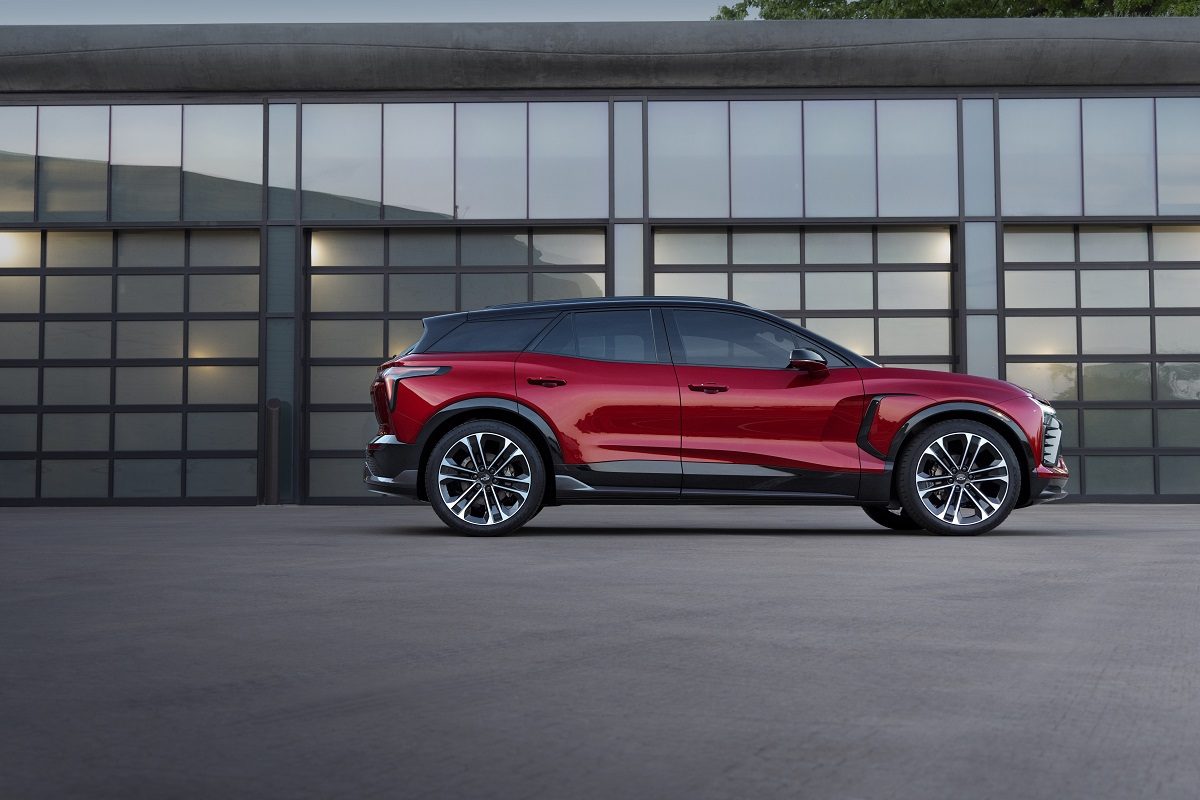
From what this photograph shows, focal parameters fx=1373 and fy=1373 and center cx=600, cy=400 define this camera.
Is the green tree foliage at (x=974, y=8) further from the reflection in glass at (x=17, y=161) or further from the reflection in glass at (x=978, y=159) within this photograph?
the reflection in glass at (x=17, y=161)

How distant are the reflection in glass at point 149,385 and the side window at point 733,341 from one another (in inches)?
360

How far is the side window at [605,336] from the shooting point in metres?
10.1

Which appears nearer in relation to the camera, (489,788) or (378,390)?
(489,788)

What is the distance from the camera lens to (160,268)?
1739 centimetres

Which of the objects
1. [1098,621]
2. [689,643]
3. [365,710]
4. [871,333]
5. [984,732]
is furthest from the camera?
[871,333]

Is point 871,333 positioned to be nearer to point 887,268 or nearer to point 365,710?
point 887,268

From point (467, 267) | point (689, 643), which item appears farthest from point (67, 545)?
point (467, 267)

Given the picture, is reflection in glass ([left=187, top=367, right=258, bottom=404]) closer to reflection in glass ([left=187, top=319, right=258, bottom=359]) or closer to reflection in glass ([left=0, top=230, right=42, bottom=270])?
reflection in glass ([left=187, top=319, right=258, bottom=359])

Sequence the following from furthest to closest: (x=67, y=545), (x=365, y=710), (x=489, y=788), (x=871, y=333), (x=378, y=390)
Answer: (x=871, y=333)
(x=378, y=390)
(x=67, y=545)
(x=365, y=710)
(x=489, y=788)

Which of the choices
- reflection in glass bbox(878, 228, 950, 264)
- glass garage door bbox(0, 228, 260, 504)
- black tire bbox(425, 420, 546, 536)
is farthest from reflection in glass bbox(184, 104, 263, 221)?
black tire bbox(425, 420, 546, 536)

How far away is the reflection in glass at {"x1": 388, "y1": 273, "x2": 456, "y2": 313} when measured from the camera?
17.3 meters

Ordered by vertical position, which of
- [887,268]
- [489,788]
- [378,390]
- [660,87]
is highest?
[660,87]

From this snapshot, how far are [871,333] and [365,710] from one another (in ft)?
46.5

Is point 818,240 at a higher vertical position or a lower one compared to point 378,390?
higher
